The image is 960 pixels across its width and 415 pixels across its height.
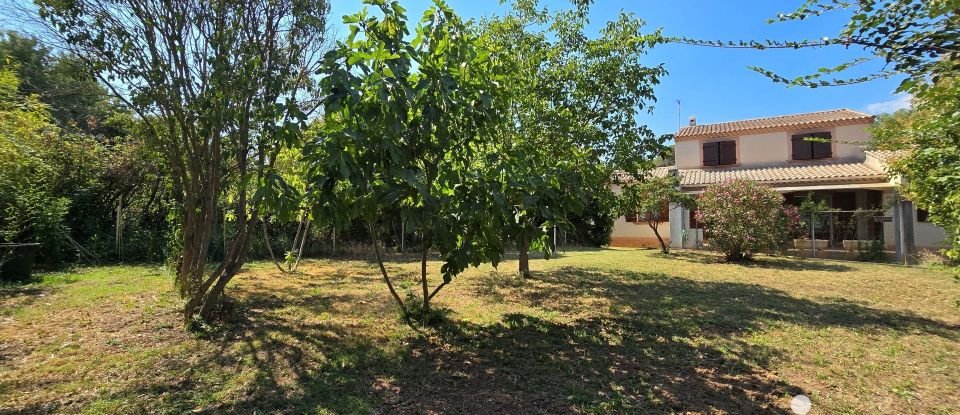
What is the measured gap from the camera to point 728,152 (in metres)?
20.9

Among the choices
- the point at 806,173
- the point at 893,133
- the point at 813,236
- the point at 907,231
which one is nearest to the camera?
the point at 893,133

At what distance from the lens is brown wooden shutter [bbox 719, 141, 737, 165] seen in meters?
20.8

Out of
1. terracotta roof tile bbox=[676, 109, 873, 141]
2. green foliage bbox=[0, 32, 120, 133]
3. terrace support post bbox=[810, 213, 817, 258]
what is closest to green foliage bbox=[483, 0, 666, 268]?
green foliage bbox=[0, 32, 120, 133]

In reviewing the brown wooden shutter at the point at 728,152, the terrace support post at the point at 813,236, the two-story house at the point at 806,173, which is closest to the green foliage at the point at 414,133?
the terrace support post at the point at 813,236

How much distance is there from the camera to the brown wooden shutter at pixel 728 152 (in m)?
20.8

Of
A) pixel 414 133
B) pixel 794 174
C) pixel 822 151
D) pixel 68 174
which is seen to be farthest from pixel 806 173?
pixel 68 174

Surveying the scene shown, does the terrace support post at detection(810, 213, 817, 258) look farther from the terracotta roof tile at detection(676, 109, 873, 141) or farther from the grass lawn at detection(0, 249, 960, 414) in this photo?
the grass lawn at detection(0, 249, 960, 414)

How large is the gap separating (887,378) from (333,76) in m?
5.23

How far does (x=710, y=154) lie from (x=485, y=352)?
19756 millimetres

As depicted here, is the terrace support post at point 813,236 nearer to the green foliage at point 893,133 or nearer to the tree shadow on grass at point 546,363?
the tree shadow on grass at point 546,363

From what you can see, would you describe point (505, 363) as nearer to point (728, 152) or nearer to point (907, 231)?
point (907, 231)

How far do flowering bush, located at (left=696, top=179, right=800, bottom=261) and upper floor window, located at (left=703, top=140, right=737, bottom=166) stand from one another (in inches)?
273

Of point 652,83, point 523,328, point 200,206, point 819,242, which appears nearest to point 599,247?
point 819,242

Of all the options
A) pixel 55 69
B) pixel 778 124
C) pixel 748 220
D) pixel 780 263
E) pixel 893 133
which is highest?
pixel 778 124
